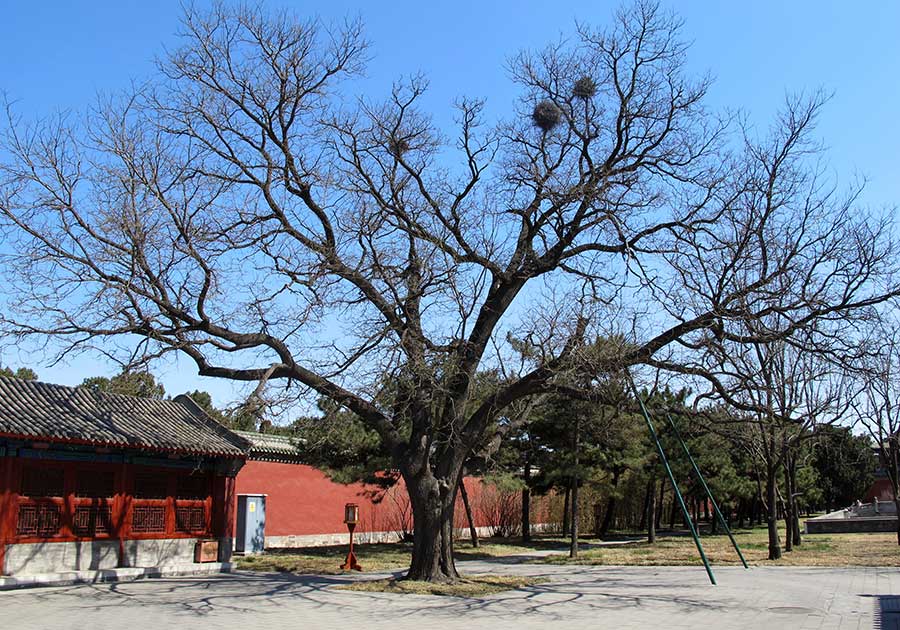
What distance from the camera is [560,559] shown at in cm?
2203

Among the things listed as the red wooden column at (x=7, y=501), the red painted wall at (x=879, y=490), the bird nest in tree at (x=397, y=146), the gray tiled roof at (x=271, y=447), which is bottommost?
the red painted wall at (x=879, y=490)

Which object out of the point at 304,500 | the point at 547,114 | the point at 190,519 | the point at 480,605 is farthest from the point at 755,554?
the point at 190,519

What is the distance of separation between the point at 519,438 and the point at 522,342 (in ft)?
39.5

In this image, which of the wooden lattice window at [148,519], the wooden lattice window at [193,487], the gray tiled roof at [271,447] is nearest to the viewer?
the wooden lattice window at [148,519]

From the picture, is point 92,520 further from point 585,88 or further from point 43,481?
point 585,88

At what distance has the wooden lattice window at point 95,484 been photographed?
1581cm

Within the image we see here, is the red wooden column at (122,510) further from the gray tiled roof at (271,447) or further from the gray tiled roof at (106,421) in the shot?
the gray tiled roof at (271,447)

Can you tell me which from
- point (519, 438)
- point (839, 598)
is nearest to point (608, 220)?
point (839, 598)

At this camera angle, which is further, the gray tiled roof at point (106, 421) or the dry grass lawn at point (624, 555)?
the dry grass lawn at point (624, 555)

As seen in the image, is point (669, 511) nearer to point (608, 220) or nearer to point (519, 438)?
point (519, 438)

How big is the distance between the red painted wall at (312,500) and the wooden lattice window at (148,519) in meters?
6.85

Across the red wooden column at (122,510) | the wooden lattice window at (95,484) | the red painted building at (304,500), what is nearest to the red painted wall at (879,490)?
the red painted building at (304,500)

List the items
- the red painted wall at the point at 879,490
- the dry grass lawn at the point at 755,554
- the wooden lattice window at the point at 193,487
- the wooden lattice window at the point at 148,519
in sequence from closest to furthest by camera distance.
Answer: the wooden lattice window at the point at 148,519 → the wooden lattice window at the point at 193,487 → the dry grass lawn at the point at 755,554 → the red painted wall at the point at 879,490

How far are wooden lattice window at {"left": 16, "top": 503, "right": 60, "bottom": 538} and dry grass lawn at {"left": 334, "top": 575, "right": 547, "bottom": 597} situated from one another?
542 cm
